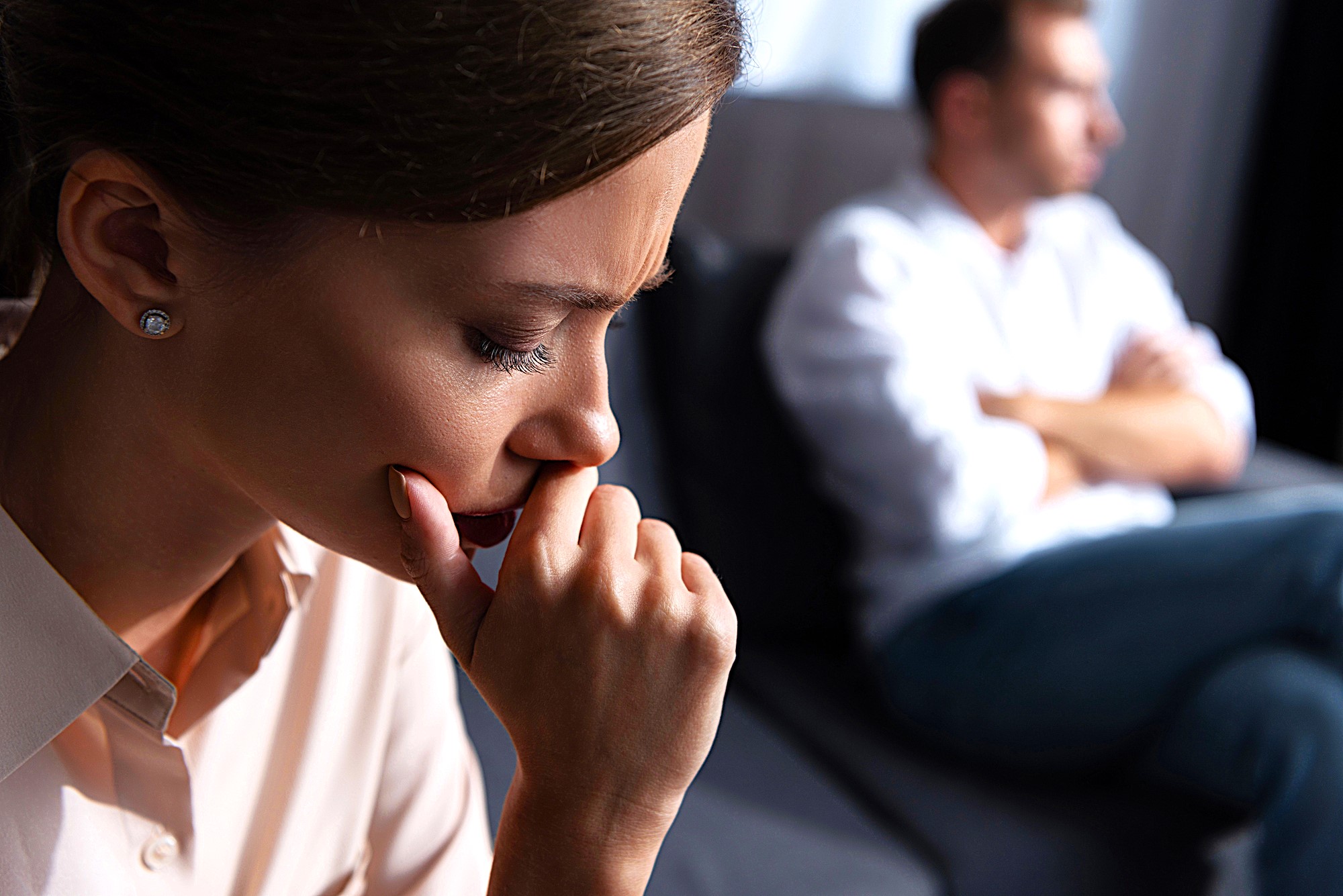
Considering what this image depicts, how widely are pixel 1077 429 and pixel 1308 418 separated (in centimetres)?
180

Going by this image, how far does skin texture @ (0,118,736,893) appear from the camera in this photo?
555 millimetres

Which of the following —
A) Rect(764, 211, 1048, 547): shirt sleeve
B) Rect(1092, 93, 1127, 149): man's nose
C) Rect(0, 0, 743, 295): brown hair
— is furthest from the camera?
Rect(1092, 93, 1127, 149): man's nose

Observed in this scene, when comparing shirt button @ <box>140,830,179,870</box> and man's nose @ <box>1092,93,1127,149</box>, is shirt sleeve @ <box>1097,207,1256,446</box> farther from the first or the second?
shirt button @ <box>140,830,179,870</box>

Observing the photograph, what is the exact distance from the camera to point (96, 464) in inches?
25.7

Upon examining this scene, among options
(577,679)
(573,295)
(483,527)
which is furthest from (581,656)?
(573,295)

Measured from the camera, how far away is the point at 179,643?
0.77 meters

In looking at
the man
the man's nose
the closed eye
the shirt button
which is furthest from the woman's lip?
the man's nose

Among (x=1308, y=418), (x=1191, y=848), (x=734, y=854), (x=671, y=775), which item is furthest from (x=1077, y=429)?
(x=1308, y=418)

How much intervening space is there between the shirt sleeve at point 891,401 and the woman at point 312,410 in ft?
3.23

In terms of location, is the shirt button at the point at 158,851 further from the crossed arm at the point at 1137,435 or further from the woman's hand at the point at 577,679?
the crossed arm at the point at 1137,435

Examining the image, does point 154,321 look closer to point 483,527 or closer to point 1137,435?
point 483,527

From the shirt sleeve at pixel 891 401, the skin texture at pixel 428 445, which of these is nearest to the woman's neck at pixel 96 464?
the skin texture at pixel 428 445

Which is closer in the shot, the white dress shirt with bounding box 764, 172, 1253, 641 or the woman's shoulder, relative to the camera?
the woman's shoulder

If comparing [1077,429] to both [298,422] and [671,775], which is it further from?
[298,422]
